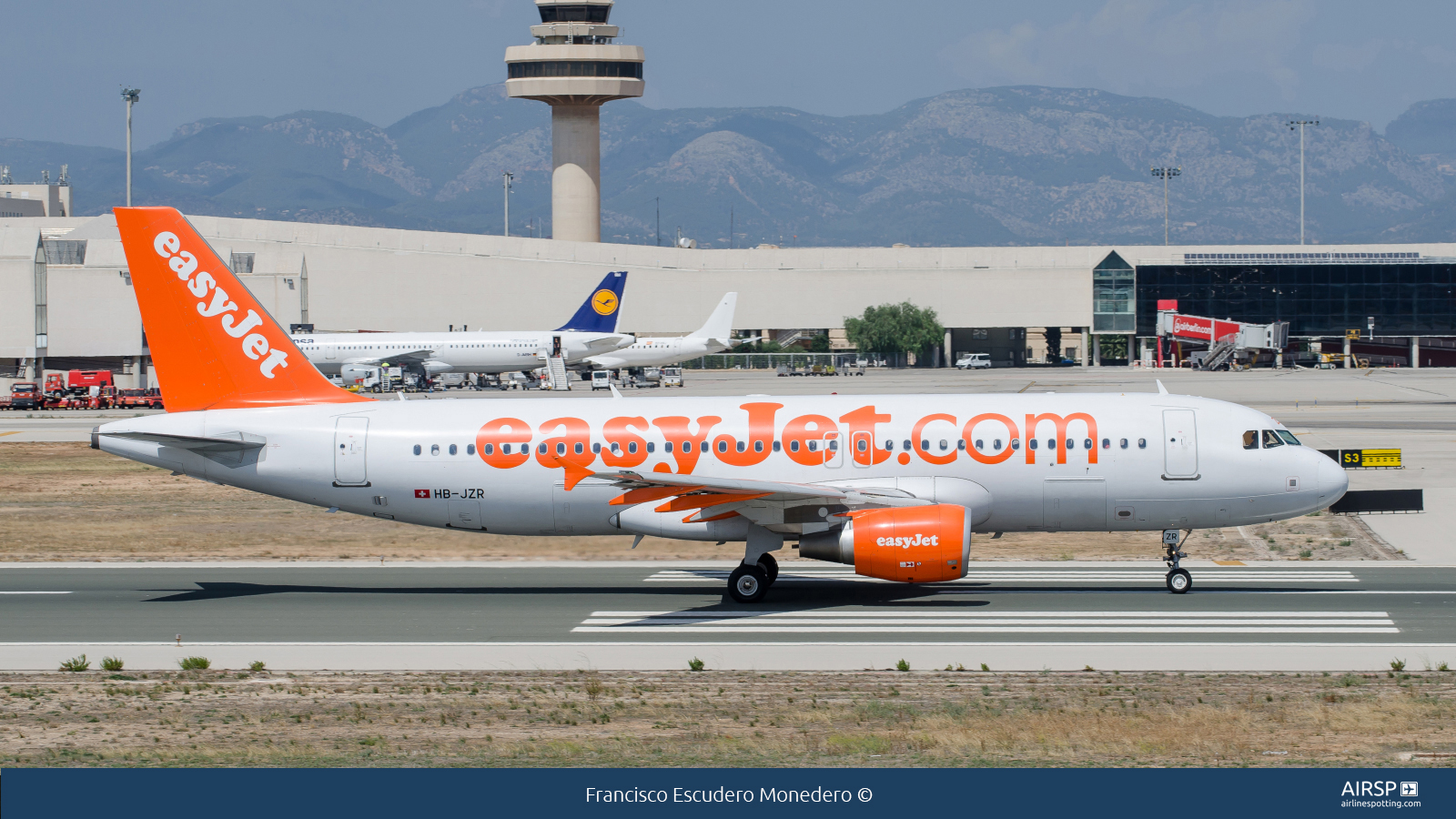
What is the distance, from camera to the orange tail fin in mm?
29438

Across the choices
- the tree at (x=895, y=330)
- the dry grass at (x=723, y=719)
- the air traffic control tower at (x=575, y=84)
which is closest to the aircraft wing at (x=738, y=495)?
the dry grass at (x=723, y=719)

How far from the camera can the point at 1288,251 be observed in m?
172

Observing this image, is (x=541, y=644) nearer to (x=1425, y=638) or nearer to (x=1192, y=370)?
(x=1425, y=638)

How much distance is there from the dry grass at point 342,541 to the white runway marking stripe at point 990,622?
7565 millimetres

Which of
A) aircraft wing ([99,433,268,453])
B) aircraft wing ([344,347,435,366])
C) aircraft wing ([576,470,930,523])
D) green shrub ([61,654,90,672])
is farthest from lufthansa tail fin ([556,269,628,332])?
green shrub ([61,654,90,672])

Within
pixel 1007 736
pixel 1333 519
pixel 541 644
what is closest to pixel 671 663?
pixel 541 644

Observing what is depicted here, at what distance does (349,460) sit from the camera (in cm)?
2909

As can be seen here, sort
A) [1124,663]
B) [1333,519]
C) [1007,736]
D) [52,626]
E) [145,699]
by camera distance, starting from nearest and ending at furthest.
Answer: [1007,736] < [145,699] < [1124,663] < [52,626] < [1333,519]

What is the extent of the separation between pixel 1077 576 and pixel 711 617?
962cm

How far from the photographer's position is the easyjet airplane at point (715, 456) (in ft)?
89.2

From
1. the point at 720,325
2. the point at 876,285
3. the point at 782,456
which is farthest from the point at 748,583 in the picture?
the point at 876,285

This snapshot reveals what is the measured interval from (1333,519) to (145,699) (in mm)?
32254

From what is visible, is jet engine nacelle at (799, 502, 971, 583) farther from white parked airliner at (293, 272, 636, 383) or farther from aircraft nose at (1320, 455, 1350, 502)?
white parked airliner at (293, 272, 636, 383)

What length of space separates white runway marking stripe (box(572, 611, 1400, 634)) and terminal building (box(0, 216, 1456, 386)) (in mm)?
138258
